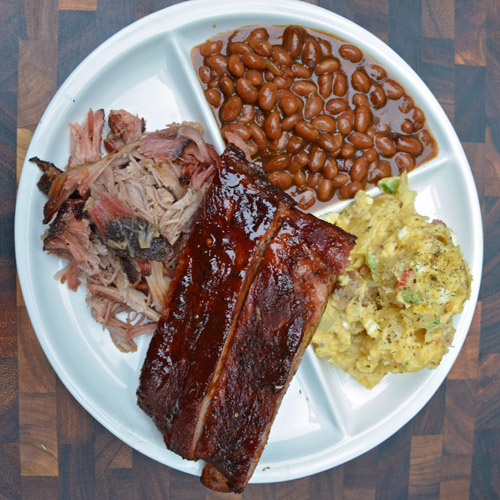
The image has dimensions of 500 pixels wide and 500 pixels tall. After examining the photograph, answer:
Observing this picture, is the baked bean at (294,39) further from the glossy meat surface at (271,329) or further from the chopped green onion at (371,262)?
the chopped green onion at (371,262)

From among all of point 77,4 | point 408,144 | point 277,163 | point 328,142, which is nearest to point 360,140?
point 328,142

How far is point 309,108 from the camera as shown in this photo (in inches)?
111

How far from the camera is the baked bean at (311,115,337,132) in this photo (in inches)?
110

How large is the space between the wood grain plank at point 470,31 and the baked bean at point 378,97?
2.60 ft

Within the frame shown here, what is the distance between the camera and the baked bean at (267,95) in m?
2.72

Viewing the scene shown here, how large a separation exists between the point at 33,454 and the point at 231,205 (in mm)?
2216

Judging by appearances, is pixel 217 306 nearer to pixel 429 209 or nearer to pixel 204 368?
pixel 204 368

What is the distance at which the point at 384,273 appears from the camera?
270 cm

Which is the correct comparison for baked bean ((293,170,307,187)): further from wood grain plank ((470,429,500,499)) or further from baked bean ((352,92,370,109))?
Result: wood grain plank ((470,429,500,499))

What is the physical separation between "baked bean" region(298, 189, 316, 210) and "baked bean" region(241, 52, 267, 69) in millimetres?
800

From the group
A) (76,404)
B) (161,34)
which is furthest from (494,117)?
(76,404)

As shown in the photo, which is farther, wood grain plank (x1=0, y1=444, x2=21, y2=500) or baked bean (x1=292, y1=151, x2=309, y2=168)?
wood grain plank (x1=0, y1=444, x2=21, y2=500)

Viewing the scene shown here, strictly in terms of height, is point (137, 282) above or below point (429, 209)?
below

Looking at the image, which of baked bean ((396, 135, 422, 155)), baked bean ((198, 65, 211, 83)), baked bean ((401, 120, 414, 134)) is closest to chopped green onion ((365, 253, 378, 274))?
baked bean ((396, 135, 422, 155))
